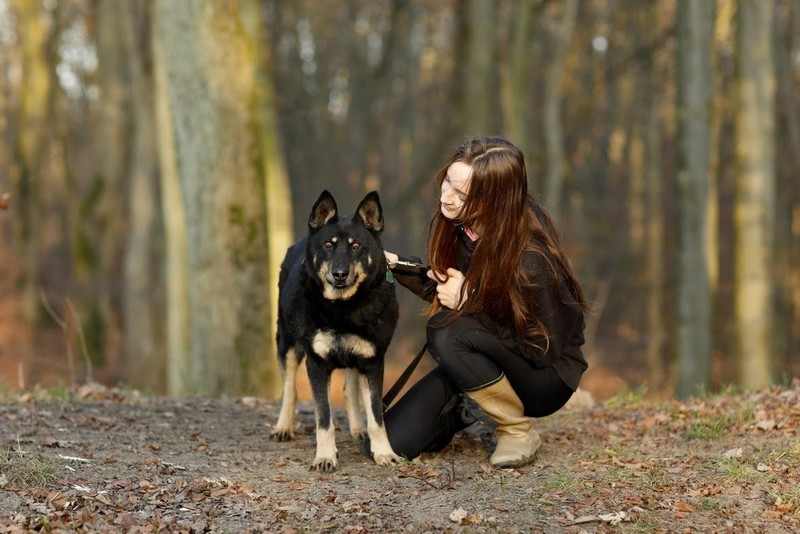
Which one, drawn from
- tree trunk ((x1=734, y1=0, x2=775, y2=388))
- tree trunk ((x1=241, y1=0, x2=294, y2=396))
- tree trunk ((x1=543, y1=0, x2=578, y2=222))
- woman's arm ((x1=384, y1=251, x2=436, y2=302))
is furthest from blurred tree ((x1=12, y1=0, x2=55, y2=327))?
woman's arm ((x1=384, y1=251, x2=436, y2=302))

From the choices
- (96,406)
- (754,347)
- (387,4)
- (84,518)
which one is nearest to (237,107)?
(96,406)

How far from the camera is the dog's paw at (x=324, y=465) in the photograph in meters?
5.43

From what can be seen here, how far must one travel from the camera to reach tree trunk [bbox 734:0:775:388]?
11586 mm

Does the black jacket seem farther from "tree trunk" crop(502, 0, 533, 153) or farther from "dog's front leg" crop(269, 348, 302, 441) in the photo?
"tree trunk" crop(502, 0, 533, 153)

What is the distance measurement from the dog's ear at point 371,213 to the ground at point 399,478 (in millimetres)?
1485

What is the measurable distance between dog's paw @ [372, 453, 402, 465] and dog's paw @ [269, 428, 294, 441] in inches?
37.5

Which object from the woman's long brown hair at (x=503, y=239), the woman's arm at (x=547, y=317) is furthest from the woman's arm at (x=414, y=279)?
the woman's arm at (x=547, y=317)

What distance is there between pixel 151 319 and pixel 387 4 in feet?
54.0

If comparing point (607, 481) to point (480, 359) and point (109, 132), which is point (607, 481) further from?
point (109, 132)

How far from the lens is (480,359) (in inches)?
211

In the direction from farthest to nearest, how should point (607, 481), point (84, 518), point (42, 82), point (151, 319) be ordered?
point (42, 82)
point (151, 319)
point (607, 481)
point (84, 518)

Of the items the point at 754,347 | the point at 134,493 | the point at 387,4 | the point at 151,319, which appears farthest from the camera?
the point at 387,4

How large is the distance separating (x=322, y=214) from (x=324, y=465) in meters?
1.53

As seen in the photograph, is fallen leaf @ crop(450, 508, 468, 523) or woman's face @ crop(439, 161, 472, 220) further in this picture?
woman's face @ crop(439, 161, 472, 220)
